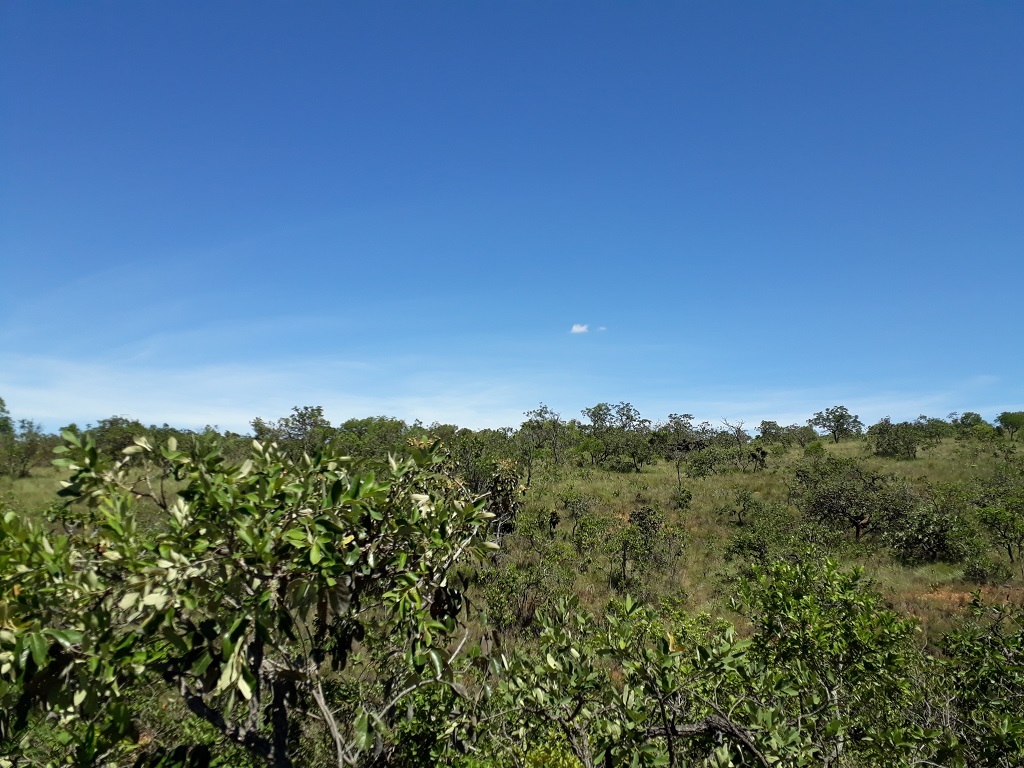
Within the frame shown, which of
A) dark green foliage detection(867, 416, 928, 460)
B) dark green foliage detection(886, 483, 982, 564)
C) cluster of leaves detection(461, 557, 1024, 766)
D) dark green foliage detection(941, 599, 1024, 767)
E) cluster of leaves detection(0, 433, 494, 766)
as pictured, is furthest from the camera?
dark green foliage detection(867, 416, 928, 460)

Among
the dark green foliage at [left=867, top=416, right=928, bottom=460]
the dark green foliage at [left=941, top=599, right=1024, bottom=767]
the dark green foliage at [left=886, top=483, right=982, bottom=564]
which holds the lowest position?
the dark green foliage at [left=886, top=483, right=982, bottom=564]

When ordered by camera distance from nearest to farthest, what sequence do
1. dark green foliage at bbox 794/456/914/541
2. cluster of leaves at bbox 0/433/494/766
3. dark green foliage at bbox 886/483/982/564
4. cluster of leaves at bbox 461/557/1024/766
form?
cluster of leaves at bbox 0/433/494/766, cluster of leaves at bbox 461/557/1024/766, dark green foliage at bbox 886/483/982/564, dark green foliage at bbox 794/456/914/541

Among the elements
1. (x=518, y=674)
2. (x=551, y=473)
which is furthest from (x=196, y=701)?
(x=551, y=473)

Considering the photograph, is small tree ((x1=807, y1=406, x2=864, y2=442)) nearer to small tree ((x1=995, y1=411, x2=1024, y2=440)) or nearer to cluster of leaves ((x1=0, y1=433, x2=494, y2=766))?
small tree ((x1=995, y1=411, x2=1024, y2=440))

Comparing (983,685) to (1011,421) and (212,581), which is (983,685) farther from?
(1011,421)

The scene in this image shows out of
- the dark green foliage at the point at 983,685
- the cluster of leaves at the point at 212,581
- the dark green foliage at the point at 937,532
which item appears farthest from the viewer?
the dark green foliage at the point at 937,532

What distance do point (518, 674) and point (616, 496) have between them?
28.2 meters

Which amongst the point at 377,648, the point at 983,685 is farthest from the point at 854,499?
the point at 377,648

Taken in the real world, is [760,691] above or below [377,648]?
above

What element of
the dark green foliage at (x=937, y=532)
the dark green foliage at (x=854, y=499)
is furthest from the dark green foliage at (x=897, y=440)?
the dark green foliage at (x=937, y=532)

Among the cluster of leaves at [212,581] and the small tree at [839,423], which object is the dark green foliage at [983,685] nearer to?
the cluster of leaves at [212,581]

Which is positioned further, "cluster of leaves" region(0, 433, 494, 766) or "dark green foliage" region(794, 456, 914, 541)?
"dark green foliage" region(794, 456, 914, 541)

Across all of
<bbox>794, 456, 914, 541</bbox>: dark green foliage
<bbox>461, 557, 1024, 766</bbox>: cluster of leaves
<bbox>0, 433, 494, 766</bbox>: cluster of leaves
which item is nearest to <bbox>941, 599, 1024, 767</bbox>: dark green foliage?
<bbox>461, 557, 1024, 766</bbox>: cluster of leaves

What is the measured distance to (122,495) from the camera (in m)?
2.43
